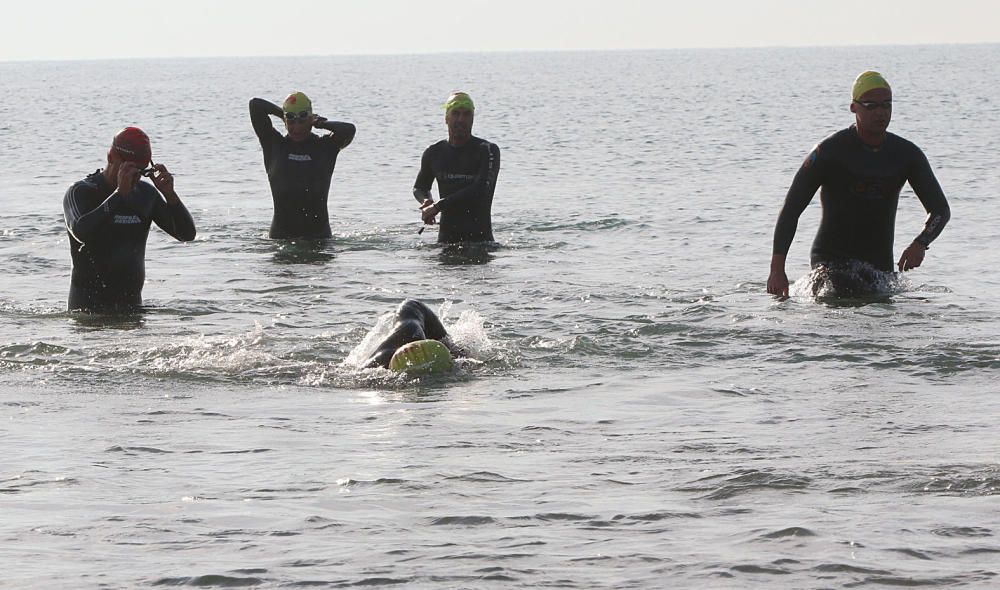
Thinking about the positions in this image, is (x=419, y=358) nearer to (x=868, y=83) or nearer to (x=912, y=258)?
(x=912, y=258)

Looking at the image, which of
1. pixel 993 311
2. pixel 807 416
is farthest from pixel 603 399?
pixel 993 311

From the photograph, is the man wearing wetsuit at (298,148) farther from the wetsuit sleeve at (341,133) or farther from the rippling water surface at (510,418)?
the rippling water surface at (510,418)

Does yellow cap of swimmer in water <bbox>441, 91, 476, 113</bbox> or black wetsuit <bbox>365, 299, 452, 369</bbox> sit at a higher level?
yellow cap of swimmer in water <bbox>441, 91, 476, 113</bbox>

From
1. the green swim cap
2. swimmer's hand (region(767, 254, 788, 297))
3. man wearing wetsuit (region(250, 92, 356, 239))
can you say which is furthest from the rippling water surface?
man wearing wetsuit (region(250, 92, 356, 239))

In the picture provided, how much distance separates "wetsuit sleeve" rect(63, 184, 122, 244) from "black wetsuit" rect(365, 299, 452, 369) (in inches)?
81.5

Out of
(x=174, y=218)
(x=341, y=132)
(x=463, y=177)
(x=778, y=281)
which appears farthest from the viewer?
(x=341, y=132)

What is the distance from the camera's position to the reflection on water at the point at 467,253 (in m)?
14.8

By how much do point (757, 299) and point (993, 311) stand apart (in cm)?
183

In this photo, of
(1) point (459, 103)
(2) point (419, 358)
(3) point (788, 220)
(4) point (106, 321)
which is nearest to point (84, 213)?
(4) point (106, 321)

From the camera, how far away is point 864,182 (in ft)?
36.2

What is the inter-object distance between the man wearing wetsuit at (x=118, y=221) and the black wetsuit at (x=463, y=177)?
4.14 meters

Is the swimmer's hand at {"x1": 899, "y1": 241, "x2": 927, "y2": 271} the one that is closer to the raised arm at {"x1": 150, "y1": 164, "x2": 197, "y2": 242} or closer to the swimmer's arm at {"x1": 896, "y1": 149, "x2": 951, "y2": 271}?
the swimmer's arm at {"x1": 896, "y1": 149, "x2": 951, "y2": 271}

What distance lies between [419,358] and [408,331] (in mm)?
324

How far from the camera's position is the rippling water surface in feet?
18.5
